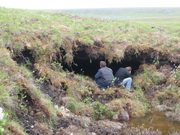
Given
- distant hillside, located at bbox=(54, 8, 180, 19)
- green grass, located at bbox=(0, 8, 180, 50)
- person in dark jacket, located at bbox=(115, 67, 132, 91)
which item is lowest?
person in dark jacket, located at bbox=(115, 67, 132, 91)

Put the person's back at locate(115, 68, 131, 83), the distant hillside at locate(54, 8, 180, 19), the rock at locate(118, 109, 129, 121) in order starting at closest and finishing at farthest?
the rock at locate(118, 109, 129, 121) → the person's back at locate(115, 68, 131, 83) → the distant hillside at locate(54, 8, 180, 19)

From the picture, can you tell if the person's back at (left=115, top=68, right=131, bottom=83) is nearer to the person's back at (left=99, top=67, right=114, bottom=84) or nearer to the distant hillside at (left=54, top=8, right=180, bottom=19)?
the person's back at (left=99, top=67, right=114, bottom=84)

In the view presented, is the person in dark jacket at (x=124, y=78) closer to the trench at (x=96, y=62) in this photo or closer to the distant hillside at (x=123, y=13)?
the trench at (x=96, y=62)

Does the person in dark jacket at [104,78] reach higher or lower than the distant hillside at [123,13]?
lower

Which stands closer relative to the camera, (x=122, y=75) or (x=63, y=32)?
(x=122, y=75)

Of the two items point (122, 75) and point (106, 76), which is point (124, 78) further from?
point (106, 76)

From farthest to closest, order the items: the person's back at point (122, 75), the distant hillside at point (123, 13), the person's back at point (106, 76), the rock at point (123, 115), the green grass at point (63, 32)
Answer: the distant hillside at point (123, 13)
the person's back at point (122, 75)
the person's back at point (106, 76)
the green grass at point (63, 32)
the rock at point (123, 115)

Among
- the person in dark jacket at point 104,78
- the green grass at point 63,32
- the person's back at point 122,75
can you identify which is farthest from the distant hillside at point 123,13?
the person in dark jacket at point 104,78

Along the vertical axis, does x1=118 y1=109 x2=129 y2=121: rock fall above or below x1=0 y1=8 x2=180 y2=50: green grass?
below

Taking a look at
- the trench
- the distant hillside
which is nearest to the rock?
the trench

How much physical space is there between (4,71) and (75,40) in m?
5.11

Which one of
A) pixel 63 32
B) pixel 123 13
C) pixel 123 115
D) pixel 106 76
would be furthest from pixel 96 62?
pixel 123 13

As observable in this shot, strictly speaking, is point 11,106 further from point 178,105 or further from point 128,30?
point 128,30

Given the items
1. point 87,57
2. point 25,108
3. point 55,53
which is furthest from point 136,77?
point 25,108
